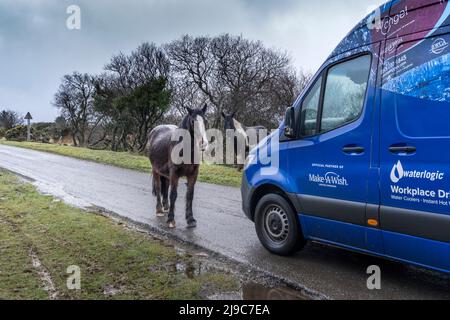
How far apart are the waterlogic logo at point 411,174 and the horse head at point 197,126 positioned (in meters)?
3.18

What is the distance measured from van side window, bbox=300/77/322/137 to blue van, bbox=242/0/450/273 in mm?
13

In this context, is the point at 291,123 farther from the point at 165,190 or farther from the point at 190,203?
the point at 165,190

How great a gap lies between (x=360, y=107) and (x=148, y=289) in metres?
3.06

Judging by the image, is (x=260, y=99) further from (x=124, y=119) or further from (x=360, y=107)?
(x=360, y=107)

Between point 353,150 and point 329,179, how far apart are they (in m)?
0.47

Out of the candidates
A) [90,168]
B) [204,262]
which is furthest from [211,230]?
[90,168]

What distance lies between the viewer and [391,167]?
4.18m

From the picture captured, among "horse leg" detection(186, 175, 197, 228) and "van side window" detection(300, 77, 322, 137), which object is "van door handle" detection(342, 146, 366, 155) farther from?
"horse leg" detection(186, 175, 197, 228)

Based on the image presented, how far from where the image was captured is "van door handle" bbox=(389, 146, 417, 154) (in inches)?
157

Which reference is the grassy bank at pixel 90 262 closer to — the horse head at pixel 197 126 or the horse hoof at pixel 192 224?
the horse hoof at pixel 192 224

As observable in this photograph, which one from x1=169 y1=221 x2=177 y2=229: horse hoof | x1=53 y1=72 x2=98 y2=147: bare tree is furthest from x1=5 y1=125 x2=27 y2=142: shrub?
x1=169 y1=221 x2=177 y2=229: horse hoof

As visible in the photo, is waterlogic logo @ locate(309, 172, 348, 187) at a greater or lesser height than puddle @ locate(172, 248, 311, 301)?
greater

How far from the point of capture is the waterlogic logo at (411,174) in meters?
3.80

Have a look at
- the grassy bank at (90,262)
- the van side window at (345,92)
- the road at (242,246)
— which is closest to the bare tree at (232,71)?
the road at (242,246)
